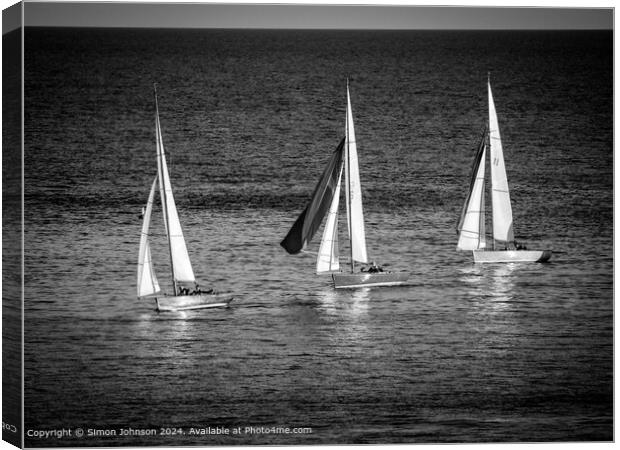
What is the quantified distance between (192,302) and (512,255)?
15.8ft

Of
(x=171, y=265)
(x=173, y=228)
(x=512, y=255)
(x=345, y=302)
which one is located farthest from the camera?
(x=512, y=255)

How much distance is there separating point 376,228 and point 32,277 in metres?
6.21

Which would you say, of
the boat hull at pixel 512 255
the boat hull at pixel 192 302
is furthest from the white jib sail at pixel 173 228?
the boat hull at pixel 512 255

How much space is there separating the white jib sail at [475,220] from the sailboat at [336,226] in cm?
109

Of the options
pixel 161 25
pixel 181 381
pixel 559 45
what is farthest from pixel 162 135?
pixel 559 45

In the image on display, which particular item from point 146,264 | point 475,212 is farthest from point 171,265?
point 475,212

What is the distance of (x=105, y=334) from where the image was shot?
2366 centimetres

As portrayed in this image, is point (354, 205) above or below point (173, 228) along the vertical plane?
above

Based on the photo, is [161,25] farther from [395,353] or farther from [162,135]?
[395,353]

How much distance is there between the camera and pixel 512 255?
2561 cm

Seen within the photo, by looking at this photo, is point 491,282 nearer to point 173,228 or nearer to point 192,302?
point 192,302

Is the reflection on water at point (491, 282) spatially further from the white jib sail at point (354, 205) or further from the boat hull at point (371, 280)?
the white jib sail at point (354, 205)

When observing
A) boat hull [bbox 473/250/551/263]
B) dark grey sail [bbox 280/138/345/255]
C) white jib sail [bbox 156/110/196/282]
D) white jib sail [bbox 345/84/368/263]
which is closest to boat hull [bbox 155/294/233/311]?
white jib sail [bbox 156/110/196/282]

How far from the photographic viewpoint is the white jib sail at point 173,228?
24.3m
